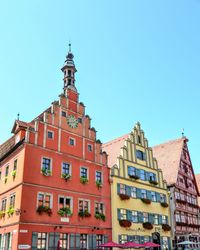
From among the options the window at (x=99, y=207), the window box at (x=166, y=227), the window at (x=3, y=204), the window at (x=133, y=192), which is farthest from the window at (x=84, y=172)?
the window box at (x=166, y=227)

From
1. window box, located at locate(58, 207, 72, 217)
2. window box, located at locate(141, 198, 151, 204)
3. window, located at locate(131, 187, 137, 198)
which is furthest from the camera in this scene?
window box, located at locate(141, 198, 151, 204)

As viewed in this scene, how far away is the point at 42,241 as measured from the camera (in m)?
25.8

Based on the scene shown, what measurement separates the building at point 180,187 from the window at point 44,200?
20.5 m

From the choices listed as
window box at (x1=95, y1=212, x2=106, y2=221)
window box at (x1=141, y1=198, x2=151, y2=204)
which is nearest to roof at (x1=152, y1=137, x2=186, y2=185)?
window box at (x1=141, y1=198, x2=151, y2=204)

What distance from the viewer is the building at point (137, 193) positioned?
33.5 meters

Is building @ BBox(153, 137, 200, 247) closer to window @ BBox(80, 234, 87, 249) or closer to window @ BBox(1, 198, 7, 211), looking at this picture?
window @ BBox(80, 234, 87, 249)

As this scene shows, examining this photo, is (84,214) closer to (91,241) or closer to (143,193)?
(91,241)

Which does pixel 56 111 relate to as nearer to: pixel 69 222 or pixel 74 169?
pixel 74 169

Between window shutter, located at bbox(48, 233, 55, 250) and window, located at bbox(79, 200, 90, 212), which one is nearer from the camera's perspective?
window shutter, located at bbox(48, 233, 55, 250)

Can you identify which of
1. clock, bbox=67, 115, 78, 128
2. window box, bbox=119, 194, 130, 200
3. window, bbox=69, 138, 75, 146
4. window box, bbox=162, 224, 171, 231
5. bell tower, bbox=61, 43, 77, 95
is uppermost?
bell tower, bbox=61, 43, 77, 95

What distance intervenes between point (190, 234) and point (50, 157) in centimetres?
2625

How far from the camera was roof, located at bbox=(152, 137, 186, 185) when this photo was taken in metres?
46.1

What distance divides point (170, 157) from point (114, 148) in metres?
12.9

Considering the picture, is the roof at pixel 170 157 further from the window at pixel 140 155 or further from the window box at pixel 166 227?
the window at pixel 140 155
